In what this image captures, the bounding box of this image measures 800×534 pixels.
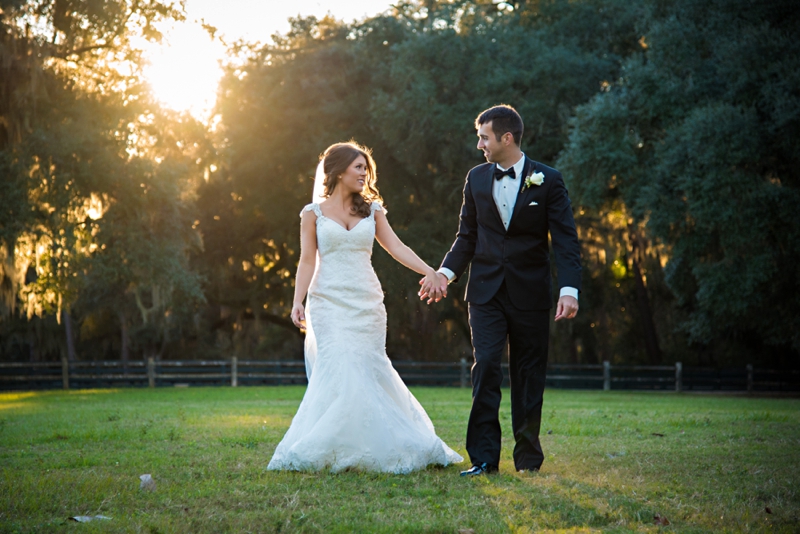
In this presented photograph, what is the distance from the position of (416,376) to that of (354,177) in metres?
22.0

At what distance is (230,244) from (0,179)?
1206cm

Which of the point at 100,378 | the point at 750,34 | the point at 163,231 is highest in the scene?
the point at 750,34

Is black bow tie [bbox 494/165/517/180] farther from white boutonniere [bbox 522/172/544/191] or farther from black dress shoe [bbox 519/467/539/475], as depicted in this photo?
black dress shoe [bbox 519/467/539/475]

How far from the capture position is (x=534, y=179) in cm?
522

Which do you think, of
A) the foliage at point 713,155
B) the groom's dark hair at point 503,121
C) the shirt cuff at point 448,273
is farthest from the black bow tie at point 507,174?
the foliage at point 713,155

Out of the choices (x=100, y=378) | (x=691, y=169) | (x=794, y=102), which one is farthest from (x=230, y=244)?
(x=794, y=102)

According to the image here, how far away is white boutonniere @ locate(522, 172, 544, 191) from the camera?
5219 millimetres

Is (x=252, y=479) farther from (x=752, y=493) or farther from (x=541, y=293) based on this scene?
(x=752, y=493)

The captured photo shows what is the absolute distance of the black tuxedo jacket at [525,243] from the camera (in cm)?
521

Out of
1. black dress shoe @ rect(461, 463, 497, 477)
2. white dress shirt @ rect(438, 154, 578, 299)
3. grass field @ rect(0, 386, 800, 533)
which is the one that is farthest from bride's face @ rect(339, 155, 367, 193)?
black dress shoe @ rect(461, 463, 497, 477)

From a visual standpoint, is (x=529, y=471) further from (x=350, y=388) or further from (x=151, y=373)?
(x=151, y=373)

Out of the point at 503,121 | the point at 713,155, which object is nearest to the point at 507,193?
the point at 503,121

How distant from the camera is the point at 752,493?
4.28 m

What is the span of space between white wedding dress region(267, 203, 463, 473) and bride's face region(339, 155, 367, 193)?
21 cm
